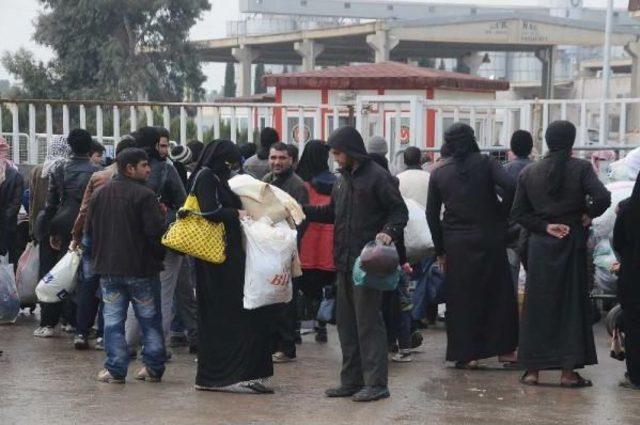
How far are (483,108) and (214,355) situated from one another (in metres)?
6.11

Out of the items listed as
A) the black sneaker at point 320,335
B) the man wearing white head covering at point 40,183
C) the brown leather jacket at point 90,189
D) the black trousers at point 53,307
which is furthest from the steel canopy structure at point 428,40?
the brown leather jacket at point 90,189

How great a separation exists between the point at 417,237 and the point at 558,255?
1.83 metres

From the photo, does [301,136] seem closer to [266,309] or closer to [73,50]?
[266,309]

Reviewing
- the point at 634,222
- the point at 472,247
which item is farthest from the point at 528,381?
the point at 634,222

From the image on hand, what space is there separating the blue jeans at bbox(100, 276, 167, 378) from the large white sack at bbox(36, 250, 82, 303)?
1.95m

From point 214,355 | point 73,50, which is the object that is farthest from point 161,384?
point 73,50

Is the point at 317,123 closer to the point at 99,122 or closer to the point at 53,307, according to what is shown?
the point at 99,122

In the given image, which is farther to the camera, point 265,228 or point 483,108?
point 483,108

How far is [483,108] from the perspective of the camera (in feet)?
47.5

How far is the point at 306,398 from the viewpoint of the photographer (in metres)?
9.13

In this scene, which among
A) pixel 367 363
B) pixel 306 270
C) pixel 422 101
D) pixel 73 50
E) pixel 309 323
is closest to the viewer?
pixel 367 363

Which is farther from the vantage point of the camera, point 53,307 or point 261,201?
point 53,307

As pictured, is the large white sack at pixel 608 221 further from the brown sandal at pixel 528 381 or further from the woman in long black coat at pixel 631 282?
the brown sandal at pixel 528 381

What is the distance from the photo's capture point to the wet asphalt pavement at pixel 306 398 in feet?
27.7
